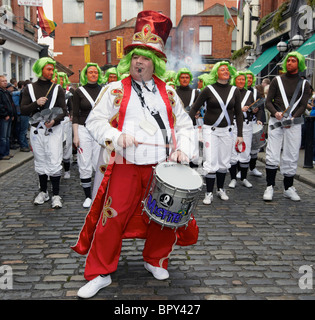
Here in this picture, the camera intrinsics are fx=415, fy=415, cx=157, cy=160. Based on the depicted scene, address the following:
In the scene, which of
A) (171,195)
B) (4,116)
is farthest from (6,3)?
(171,195)

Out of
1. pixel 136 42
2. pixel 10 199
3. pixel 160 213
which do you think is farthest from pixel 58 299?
pixel 10 199

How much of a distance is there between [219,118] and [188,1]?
42.2 m

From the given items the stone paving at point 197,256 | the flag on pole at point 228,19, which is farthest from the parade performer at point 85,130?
the flag on pole at point 228,19

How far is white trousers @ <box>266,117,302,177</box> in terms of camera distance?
629cm

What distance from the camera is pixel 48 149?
5879mm

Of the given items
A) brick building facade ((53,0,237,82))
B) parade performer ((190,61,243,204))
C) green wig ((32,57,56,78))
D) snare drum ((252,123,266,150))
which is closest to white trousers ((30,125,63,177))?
green wig ((32,57,56,78))

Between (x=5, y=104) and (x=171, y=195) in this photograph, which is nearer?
(x=171, y=195)

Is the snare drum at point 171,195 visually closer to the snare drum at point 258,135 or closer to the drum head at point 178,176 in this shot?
the drum head at point 178,176

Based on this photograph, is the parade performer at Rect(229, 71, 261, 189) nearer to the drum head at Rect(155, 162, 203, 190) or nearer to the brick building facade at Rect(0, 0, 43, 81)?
the drum head at Rect(155, 162, 203, 190)

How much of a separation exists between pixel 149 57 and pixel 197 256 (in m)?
1.99

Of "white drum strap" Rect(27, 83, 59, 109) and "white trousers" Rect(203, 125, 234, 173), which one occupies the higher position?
"white drum strap" Rect(27, 83, 59, 109)

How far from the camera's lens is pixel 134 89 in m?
3.31

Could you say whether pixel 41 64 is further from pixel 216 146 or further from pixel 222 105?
pixel 216 146

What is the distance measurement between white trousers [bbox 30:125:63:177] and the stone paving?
56 centimetres
